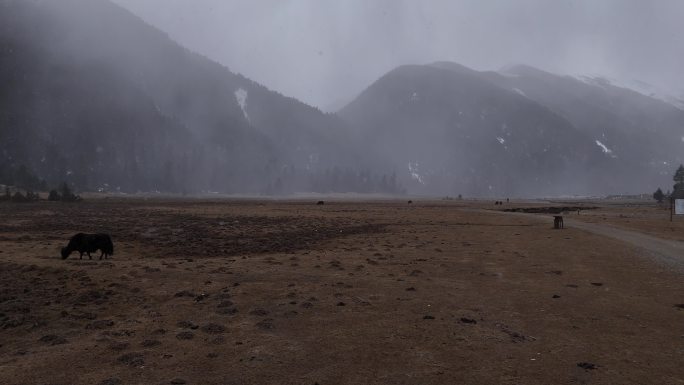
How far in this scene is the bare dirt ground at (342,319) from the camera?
9.50 meters

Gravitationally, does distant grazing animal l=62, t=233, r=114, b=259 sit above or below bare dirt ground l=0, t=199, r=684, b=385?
above


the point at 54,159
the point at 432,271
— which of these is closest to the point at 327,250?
the point at 432,271

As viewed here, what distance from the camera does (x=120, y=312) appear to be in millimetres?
14039

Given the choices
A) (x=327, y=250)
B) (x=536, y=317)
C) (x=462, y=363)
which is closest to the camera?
(x=462, y=363)

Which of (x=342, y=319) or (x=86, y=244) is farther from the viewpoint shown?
(x=86, y=244)

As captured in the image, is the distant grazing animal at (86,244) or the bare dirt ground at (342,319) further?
the distant grazing animal at (86,244)

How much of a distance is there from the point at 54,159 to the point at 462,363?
22493 centimetres

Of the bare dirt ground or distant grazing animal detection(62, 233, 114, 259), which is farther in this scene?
distant grazing animal detection(62, 233, 114, 259)

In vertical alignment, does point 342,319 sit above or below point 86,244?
below

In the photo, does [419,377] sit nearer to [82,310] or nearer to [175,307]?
[175,307]

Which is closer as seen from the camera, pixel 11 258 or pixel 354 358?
pixel 354 358

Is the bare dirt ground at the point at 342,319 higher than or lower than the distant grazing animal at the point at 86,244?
lower

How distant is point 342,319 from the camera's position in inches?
516

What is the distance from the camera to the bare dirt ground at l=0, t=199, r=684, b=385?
9500 mm
